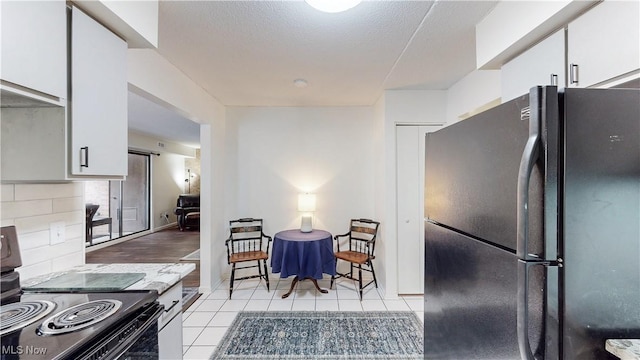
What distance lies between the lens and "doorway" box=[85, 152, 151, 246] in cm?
569

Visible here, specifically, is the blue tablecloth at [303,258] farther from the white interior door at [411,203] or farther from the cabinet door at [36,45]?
the cabinet door at [36,45]

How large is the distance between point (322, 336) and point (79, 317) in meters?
1.82

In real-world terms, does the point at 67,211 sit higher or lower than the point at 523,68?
lower

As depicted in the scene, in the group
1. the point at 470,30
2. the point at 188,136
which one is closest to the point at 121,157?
the point at 470,30

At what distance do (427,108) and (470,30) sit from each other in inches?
50.1

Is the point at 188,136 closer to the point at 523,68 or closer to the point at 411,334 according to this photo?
the point at 411,334

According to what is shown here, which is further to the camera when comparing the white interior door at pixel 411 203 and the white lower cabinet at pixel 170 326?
the white interior door at pixel 411 203

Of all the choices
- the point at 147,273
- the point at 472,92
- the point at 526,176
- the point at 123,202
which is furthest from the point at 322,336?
the point at 123,202

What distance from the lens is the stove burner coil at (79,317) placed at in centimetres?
90

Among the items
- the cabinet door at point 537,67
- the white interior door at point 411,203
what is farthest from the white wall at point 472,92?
the cabinet door at point 537,67

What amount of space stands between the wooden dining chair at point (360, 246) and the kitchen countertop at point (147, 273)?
6.55ft

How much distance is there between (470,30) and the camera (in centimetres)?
181

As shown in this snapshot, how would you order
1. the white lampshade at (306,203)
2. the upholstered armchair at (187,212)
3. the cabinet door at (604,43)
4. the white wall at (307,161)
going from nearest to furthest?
the cabinet door at (604,43)
the white lampshade at (306,203)
the white wall at (307,161)
the upholstered armchair at (187,212)

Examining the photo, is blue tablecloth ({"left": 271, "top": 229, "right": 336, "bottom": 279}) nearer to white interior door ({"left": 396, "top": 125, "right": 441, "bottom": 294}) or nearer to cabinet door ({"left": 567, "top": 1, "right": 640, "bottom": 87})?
white interior door ({"left": 396, "top": 125, "right": 441, "bottom": 294})
